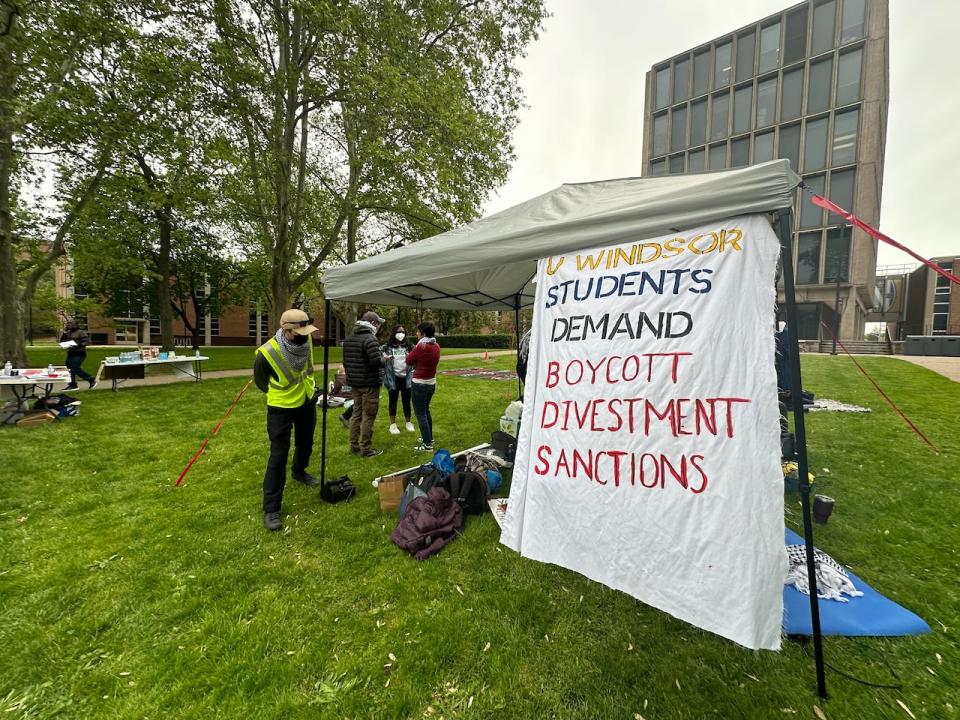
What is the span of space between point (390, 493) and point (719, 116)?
42949mm

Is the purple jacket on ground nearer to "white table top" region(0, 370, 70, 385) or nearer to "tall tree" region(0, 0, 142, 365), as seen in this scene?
"white table top" region(0, 370, 70, 385)

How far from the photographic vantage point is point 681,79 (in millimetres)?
35906

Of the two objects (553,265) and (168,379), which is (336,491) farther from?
(168,379)

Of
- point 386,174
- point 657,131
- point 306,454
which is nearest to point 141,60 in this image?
point 386,174

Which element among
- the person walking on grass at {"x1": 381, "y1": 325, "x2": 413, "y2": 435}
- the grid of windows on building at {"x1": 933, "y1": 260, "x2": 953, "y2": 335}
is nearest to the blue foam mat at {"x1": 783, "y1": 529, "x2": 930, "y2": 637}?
the person walking on grass at {"x1": 381, "y1": 325, "x2": 413, "y2": 435}

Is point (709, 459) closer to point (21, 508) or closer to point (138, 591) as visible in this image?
point (138, 591)

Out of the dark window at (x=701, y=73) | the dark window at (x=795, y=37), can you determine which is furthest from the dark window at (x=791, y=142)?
the dark window at (x=701, y=73)

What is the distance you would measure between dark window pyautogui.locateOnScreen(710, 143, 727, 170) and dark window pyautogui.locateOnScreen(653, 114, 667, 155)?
14.4 feet

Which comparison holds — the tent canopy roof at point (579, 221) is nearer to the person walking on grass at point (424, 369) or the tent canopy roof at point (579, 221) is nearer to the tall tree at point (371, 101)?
the person walking on grass at point (424, 369)

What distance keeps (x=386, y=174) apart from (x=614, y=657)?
12138 millimetres

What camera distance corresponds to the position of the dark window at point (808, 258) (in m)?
28.7

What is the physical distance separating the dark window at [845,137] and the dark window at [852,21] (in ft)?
18.1

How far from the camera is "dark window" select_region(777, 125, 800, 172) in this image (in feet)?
97.2

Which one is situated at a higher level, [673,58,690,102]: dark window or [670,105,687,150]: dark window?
[673,58,690,102]: dark window
